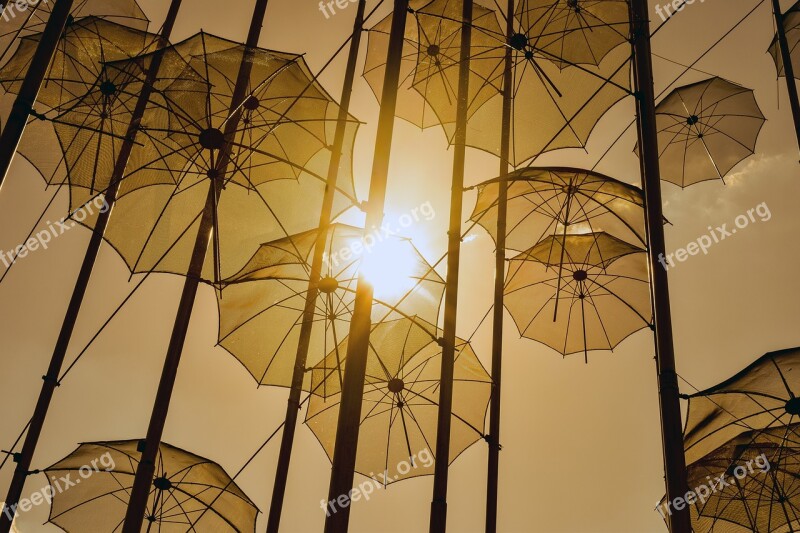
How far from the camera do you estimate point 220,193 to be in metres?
10.1

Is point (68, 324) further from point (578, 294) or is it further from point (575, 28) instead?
point (575, 28)

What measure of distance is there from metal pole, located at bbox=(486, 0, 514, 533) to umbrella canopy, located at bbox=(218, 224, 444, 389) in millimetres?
970

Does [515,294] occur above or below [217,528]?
above

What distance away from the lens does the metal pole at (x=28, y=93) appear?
4770mm

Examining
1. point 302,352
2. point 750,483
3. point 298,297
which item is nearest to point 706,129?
point 750,483

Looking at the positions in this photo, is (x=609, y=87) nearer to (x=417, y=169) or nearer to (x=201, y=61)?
(x=417, y=169)

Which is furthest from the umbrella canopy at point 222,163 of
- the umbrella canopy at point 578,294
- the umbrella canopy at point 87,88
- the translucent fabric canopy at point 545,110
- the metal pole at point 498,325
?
the umbrella canopy at point 578,294

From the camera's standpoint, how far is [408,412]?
43.5 ft

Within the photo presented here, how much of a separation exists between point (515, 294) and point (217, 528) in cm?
768

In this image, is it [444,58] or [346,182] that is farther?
[444,58]

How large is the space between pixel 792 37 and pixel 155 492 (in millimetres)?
14488

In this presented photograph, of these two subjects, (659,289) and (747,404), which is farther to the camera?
(747,404)

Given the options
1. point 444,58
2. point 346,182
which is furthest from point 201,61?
point 444,58

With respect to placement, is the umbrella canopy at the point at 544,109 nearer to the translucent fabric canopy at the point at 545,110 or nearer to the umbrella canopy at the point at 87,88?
the translucent fabric canopy at the point at 545,110
